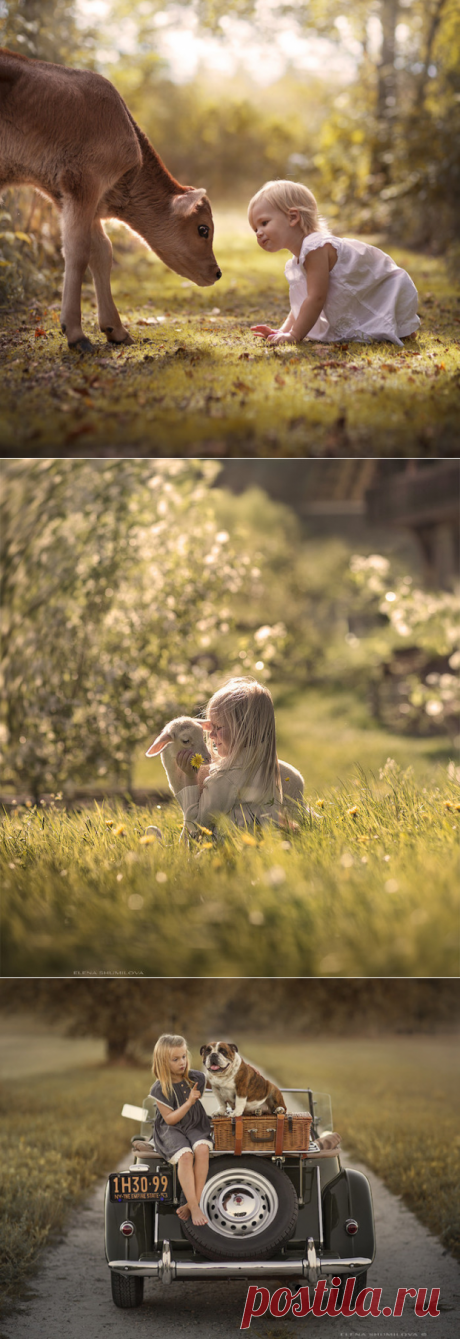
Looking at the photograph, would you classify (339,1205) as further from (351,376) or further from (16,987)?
(16,987)

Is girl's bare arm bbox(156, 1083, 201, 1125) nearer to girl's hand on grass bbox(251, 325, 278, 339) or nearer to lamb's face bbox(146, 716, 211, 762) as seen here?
lamb's face bbox(146, 716, 211, 762)

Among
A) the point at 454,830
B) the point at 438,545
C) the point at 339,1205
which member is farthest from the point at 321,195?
the point at 438,545

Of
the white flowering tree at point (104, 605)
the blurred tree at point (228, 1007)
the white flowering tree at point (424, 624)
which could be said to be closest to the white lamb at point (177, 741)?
the white flowering tree at point (104, 605)

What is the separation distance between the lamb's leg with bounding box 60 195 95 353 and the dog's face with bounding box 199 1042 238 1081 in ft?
7.89

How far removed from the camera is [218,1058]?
10.4ft

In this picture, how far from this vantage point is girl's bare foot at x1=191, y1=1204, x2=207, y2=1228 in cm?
319

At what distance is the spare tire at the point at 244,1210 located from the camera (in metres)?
3.19

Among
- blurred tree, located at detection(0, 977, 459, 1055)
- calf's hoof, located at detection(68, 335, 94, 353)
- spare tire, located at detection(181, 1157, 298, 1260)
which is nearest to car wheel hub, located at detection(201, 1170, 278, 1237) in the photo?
spare tire, located at detection(181, 1157, 298, 1260)

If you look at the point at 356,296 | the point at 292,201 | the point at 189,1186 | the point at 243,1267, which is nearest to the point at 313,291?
the point at 356,296

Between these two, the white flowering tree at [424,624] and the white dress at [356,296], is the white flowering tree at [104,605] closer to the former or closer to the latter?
the white flowering tree at [424,624]

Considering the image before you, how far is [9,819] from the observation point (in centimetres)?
367

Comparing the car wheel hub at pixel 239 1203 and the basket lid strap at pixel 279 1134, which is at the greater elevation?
the basket lid strap at pixel 279 1134

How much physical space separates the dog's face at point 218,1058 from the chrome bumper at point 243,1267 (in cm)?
63

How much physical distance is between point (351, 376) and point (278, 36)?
2.00 metres
